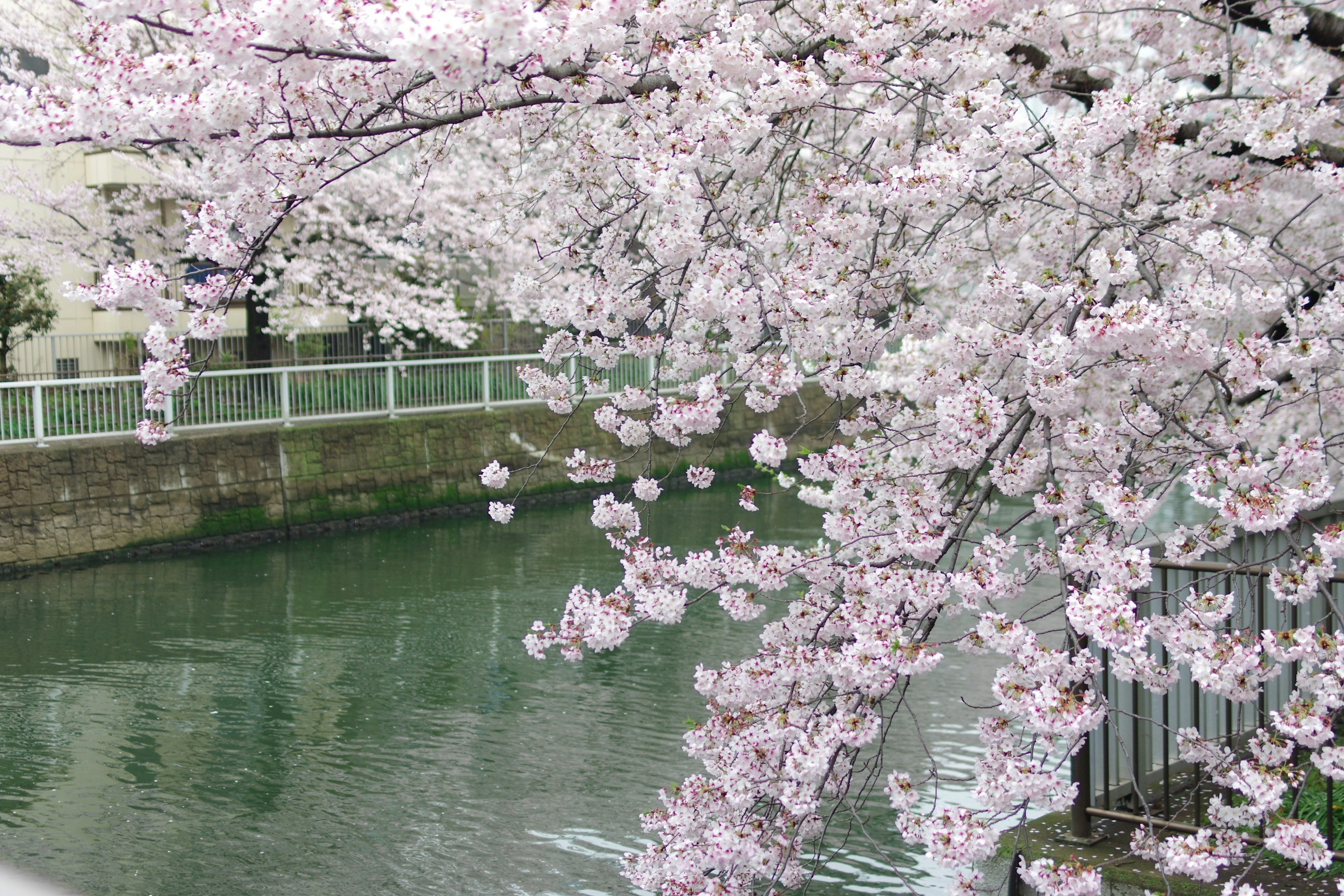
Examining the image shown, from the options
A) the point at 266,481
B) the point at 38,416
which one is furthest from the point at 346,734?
the point at 266,481

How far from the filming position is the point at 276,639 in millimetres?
9336

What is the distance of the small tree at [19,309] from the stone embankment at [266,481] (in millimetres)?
2889

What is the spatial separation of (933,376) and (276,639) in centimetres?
679

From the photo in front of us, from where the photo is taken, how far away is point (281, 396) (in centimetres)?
1424

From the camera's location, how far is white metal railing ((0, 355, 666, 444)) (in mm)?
11992

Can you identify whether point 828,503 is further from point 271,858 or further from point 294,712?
point 294,712

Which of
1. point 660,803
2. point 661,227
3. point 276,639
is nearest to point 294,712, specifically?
point 276,639

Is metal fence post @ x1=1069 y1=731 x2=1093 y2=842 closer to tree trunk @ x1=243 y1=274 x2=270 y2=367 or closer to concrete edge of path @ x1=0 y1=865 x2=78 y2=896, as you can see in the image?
concrete edge of path @ x1=0 y1=865 x2=78 y2=896

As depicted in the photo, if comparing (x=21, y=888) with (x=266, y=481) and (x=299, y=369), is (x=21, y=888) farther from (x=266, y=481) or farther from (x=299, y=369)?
(x=299, y=369)

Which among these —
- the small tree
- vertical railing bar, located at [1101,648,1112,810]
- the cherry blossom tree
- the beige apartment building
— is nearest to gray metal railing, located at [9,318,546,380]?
the beige apartment building

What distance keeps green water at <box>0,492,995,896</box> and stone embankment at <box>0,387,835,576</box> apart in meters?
0.66

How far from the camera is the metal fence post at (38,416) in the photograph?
1193 cm

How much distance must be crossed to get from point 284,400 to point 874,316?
11.0 meters

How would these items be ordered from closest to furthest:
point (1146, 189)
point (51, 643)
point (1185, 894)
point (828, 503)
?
point (1185, 894), point (1146, 189), point (828, 503), point (51, 643)
